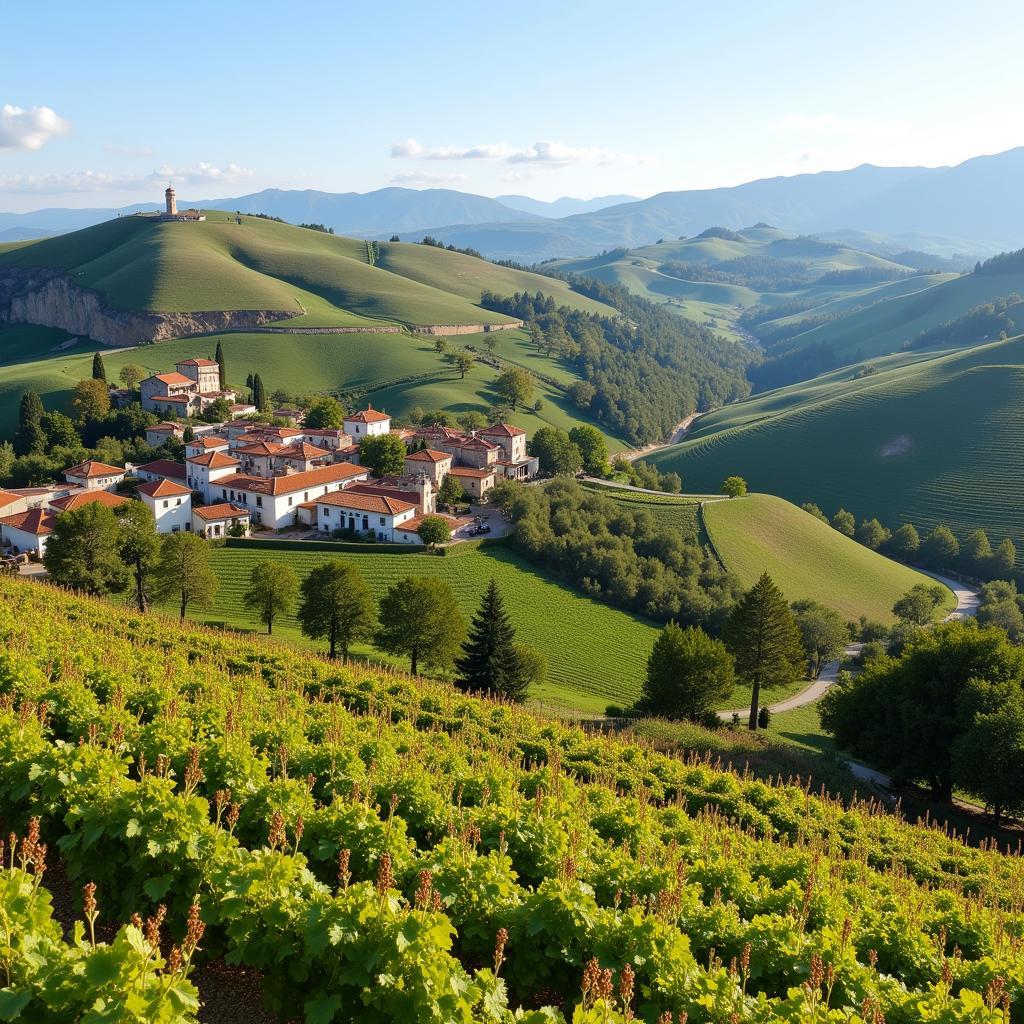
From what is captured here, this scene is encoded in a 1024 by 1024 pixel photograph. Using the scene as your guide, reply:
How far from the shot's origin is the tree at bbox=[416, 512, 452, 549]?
65188mm

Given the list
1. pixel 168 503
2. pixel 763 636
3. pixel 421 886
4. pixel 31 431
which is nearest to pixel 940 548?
pixel 763 636

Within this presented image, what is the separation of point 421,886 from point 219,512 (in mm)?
62166

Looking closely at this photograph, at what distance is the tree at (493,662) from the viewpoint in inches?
1672

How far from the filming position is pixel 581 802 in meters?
18.3

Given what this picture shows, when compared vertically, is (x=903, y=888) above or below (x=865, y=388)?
below

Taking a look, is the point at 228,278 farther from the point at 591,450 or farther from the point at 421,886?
the point at 421,886

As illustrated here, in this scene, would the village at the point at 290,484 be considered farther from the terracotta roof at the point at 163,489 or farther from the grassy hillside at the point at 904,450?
the grassy hillside at the point at 904,450

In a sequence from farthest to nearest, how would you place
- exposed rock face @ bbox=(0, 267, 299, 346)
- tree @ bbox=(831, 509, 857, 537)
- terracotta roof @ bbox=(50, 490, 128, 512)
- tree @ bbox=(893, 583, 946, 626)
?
exposed rock face @ bbox=(0, 267, 299, 346) → tree @ bbox=(831, 509, 857, 537) → tree @ bbox=(893, 583, 946, 626) → terracotta roof @ bbox=(50, 490, 128, 512)

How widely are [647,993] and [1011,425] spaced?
125m

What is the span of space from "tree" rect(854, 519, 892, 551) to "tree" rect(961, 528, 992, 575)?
852 cm

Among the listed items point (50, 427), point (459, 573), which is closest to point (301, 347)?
point (50, 427)

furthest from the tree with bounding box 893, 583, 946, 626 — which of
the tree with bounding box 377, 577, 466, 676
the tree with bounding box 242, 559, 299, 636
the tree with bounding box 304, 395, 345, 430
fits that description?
the tree with bounding box 304, 395, 345, 430

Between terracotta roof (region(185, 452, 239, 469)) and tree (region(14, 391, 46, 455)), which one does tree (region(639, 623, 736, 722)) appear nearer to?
terracotta roof (region(185, 452, 239, 469))

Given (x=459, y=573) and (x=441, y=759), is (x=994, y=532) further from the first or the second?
(x=441, y=759)
